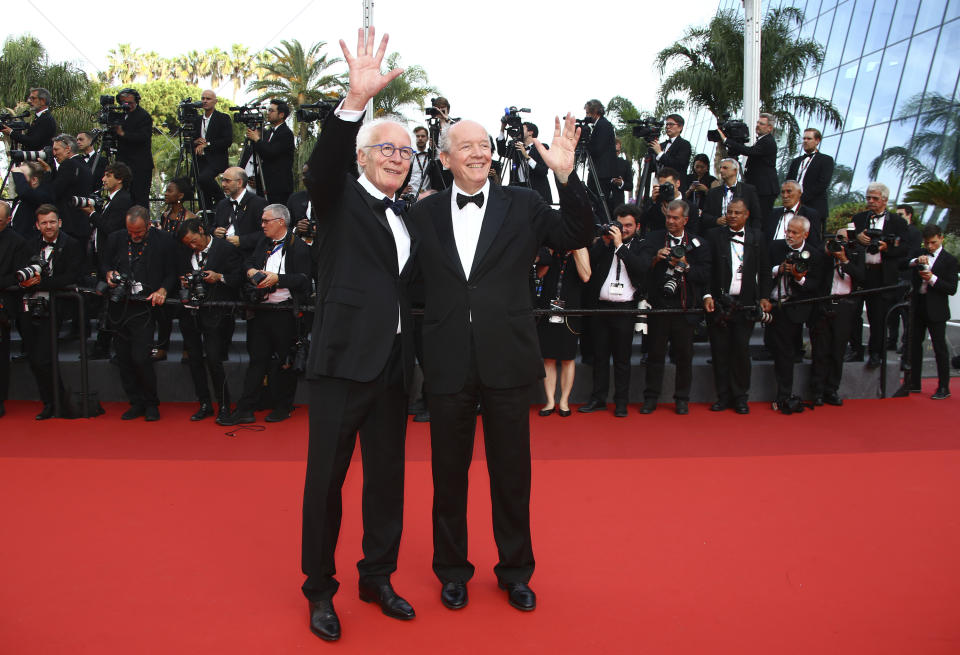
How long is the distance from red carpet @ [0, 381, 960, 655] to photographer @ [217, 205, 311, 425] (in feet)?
2.45

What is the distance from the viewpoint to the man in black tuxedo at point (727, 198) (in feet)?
24.2

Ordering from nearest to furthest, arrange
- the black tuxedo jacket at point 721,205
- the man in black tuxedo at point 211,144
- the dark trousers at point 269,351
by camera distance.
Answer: the dark trousers at point 269,351, the black tuxedo jacket at point 721,205, the man in black tuxedo at point 211,144

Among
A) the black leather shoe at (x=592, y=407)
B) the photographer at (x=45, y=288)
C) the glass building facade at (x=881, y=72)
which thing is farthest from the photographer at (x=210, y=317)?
the glass building facade at (x=881, y=72)

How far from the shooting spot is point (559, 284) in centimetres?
646

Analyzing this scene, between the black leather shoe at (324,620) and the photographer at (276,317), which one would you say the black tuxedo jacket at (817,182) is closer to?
the photographer at (276,317)

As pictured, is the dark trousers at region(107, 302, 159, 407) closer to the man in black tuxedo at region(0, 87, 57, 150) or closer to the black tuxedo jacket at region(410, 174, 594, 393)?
the man in black tuxedo at region(0, 87, 57, 150)

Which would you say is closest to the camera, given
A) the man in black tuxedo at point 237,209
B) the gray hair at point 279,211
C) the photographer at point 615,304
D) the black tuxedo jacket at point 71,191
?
the gray hair at point 279,211

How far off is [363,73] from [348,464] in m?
1.34

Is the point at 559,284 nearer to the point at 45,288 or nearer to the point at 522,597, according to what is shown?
the point at 522,597

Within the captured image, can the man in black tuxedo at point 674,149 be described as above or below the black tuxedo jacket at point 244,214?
above

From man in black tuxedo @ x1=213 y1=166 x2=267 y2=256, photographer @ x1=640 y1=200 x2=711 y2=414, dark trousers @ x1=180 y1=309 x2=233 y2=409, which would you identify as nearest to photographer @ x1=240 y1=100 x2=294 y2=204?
man in black tuxedo @ x1=213 y1=166 x2=267 y2=256

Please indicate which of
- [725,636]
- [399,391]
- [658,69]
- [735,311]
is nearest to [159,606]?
[399,391]

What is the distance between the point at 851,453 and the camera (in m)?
5.14

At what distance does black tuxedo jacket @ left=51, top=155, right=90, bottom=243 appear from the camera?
7.56 metres
